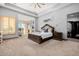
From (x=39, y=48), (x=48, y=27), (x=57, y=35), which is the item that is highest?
(x=48, y=27)

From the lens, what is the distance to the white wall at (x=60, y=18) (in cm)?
240

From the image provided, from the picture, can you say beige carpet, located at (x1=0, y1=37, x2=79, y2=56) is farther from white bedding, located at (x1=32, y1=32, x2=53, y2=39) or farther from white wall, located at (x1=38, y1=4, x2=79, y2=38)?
white wall, located at (x1=38, y1=4, x2=79, y2=38)

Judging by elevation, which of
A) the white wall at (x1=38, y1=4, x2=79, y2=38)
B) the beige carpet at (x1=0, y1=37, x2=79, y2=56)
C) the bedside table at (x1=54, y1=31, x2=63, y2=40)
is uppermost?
the white wall at (x1=38, y1=4, x2=79, y2=38)

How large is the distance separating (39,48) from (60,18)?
798mm

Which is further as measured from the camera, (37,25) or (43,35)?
(37,25)

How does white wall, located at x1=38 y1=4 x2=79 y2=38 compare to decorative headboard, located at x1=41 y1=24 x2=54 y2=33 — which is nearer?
white wall, located at x1=38 y1=4 x2=79 y2=38

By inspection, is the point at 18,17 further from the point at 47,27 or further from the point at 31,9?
the point at 47,27

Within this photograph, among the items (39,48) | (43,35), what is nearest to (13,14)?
(43,35)

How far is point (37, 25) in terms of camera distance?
2.59 meters

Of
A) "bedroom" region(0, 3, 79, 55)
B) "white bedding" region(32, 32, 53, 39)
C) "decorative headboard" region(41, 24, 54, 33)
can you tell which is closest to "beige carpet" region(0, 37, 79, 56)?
"bedroom" region(0, 3, 79, 55)

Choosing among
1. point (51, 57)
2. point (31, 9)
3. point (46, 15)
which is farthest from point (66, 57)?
point (31, 9)

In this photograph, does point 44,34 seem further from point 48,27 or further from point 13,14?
point 13,14

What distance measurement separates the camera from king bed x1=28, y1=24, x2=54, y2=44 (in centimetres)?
246

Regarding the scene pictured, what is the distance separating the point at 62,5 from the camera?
246cm
